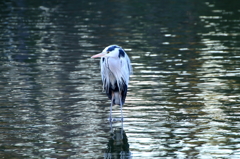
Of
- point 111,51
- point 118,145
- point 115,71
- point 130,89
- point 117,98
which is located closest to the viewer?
point 118,145

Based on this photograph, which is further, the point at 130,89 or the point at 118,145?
the point at 130,89

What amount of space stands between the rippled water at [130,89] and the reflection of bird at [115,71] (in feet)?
1.22

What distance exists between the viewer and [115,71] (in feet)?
28.0

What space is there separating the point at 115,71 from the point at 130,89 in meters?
2.01

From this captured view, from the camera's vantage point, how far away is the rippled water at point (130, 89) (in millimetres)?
7363

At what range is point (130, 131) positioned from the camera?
797cm

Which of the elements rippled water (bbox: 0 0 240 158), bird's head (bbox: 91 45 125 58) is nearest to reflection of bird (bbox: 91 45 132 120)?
bird's head (bbox: 91 45 125 58)

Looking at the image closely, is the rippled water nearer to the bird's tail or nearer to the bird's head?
the bird's tail

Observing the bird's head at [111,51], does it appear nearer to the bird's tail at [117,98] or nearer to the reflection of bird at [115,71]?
the reflection of bird at [115,71]

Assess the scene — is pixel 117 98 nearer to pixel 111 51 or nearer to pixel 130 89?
pixel 111 51

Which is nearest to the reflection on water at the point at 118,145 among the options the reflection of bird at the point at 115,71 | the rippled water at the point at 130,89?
the rippled water at the point at 130,89

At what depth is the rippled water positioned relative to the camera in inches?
290

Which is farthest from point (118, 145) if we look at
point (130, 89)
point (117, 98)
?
point (130, 89)

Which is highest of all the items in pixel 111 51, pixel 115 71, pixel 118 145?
pixel 111 51
